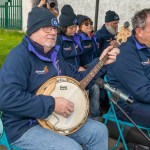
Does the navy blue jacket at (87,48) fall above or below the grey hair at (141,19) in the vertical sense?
below

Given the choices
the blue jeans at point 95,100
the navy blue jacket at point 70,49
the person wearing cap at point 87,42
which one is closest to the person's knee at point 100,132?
the blue jeans at point 95,100

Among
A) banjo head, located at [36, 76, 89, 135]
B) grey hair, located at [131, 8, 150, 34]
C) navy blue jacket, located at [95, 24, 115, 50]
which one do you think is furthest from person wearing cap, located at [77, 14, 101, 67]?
banjo head, located at [36, 76, 89, 135]

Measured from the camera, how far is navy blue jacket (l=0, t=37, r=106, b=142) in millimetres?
2557

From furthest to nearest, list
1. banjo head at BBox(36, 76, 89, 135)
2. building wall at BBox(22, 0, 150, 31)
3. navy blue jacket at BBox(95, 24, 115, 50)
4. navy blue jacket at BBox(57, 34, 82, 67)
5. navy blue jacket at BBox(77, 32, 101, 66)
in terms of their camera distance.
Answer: building wall at BBox(22, 0, 150, 31), navy blue jacket at BBox(95, 24, 115, 50), navy blue jacket at BBox(77, 32, 101, 66), navy blue jacket at BBox(57, 34, 82, 67), banjo head at BBox(36, 76, 89, 135)

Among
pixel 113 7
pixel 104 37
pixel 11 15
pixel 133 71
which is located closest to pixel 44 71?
pixel 133 71

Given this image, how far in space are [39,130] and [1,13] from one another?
14.2m

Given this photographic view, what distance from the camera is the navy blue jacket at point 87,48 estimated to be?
16.7ft

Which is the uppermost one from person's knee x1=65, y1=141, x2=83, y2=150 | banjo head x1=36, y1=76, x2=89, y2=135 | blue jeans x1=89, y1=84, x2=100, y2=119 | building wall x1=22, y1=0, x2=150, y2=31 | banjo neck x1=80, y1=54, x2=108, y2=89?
building wall x1=22, y1=0, x2=150, y2=31

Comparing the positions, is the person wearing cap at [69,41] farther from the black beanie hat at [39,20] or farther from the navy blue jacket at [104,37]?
the black beanie hat at [39,20]

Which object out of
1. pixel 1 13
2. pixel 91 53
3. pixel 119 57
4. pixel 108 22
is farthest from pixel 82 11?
pixel 119 57

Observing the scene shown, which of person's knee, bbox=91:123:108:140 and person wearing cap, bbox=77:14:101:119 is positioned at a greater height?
person wearing cap, bbox=77:14:101:119

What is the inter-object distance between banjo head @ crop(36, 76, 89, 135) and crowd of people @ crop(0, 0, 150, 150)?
0.05 metres

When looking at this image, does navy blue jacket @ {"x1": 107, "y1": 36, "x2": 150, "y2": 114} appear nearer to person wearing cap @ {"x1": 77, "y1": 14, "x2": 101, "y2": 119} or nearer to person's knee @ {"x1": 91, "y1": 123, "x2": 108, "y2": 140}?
person's knee @ {"x1": 91, "y1": 123, "x2": 108, "y2": 140}

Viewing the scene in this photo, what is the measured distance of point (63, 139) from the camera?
2654mm
